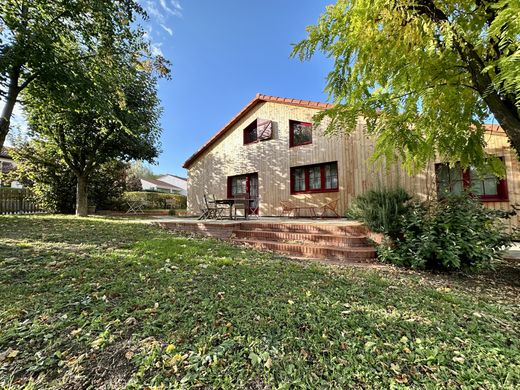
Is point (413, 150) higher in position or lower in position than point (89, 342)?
higher

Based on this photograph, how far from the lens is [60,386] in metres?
Result: 1.55

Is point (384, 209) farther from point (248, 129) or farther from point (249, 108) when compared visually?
point (249, 108)

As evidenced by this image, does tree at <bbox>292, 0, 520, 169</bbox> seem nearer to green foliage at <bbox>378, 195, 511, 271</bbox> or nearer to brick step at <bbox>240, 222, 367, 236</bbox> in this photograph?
green foliage at <bbox>378, 195, 511, 271</bbox>

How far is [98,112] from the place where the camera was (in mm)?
7062

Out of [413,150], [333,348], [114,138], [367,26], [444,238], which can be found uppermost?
[114,138]

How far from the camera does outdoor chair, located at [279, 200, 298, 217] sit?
10.8 meters

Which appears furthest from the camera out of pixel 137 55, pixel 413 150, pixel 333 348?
pixel 137 55

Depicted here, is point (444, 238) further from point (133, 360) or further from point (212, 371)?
point (133, 360)

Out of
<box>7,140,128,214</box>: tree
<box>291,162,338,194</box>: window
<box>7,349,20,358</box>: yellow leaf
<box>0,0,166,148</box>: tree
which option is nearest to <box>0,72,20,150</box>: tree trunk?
<box>0,0,166,148</box>: tree

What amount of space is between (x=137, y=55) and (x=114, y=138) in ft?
16.9

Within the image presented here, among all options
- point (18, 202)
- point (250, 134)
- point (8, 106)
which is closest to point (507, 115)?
point (8, 106)

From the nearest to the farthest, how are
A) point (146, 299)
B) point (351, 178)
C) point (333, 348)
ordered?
point (333, 348), point (146, 299), point (351, 178)

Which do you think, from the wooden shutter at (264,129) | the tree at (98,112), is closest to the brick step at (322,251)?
the tree at (98,112)

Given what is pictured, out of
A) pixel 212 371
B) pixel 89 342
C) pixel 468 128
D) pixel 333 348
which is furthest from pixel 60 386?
pixel 468 128
